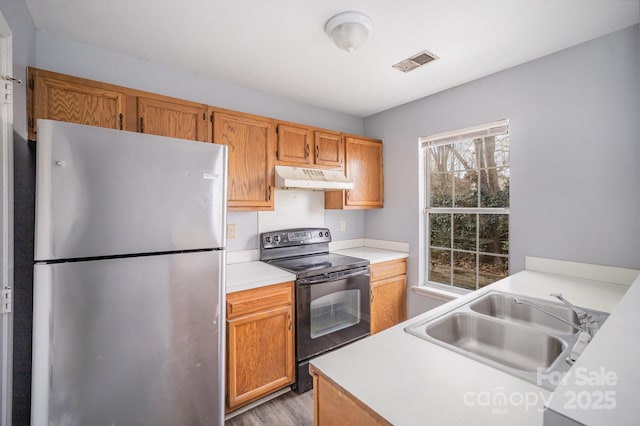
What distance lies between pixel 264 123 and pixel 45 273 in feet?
5.47

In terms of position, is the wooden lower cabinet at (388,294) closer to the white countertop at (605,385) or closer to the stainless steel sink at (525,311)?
the stainless steel sink at (525,311)

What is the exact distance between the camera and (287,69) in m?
2.20

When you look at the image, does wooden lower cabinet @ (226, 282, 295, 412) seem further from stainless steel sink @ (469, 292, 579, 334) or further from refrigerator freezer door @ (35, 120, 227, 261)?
stainless steel sink @ (469, 292, 579, 334)

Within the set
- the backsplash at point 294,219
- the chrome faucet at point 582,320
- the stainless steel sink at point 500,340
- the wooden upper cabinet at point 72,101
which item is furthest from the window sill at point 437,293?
the wooden upper cabinet at point 72,101

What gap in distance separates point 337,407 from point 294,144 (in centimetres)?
206

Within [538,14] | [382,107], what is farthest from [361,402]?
[382,107]

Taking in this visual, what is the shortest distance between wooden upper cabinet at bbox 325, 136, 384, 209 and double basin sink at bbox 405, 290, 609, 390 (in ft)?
5.22

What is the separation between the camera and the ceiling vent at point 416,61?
78.6 inches

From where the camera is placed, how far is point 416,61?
6.85 ft

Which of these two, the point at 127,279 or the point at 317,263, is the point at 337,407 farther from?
the point at 317,263

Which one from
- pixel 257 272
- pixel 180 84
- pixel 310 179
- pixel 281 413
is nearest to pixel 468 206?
pixel 310 179

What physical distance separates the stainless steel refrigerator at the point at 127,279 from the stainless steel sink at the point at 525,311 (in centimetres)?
147

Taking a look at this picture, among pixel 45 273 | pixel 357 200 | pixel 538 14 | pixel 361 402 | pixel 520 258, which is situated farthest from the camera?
pixel 357 200

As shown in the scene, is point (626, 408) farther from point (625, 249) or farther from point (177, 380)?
point (625, 249)
